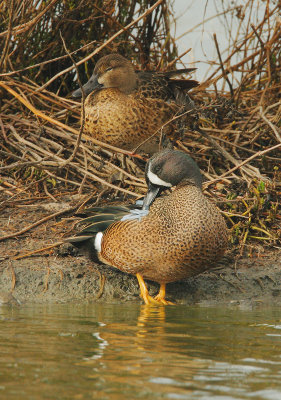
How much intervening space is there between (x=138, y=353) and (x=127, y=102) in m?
2.72

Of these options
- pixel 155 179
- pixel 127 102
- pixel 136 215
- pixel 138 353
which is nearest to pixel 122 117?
pixel 127 102

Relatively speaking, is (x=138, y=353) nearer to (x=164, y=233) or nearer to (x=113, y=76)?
(x=164, y=233)

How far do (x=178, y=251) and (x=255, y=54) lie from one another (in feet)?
10.0

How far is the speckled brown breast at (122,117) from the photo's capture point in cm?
514

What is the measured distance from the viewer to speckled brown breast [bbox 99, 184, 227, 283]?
13.1ft

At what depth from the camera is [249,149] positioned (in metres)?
5.91

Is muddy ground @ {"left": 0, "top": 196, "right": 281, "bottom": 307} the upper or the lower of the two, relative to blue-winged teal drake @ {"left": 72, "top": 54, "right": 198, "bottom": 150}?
lower

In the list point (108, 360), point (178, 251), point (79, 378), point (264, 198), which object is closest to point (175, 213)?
point (178, 251)

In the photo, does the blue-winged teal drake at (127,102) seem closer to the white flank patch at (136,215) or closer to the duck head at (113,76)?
the duck head at (113,76)

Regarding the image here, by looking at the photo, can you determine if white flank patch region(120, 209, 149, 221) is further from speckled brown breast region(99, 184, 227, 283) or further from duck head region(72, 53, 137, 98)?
duck head region(72, 53, 137, 98)

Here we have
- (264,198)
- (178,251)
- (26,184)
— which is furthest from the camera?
(26,184)

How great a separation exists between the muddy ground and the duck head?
3.91 feet

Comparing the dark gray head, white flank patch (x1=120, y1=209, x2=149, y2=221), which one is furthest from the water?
the dark gray head

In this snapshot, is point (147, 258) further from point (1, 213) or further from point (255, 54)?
point (255, 54)
